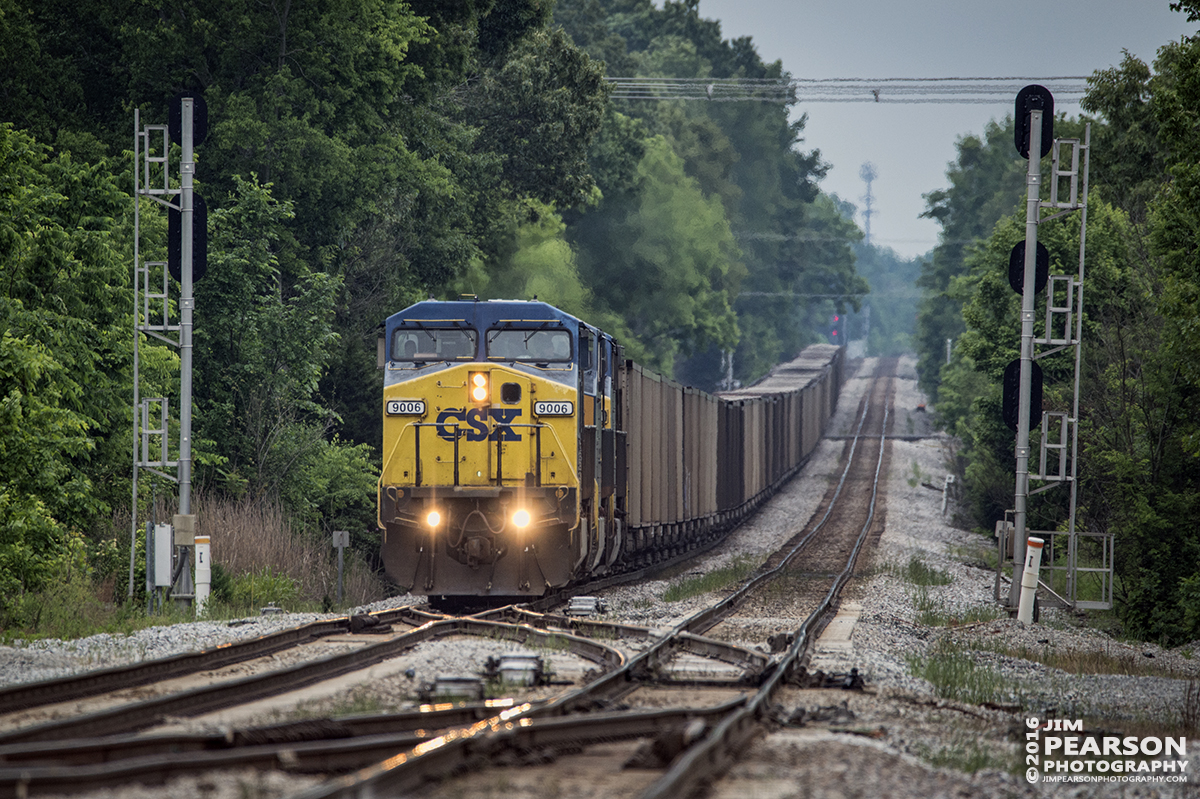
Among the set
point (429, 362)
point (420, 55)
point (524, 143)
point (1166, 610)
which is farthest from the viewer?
point (524, 143)

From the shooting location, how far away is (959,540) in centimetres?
3994

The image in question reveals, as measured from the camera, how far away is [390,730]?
8203mm

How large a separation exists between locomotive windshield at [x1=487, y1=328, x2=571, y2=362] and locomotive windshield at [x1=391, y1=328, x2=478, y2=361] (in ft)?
0.99

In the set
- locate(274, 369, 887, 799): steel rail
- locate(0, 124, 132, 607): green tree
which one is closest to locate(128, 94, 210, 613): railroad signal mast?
locate(0, 124, 132, 607): green tree

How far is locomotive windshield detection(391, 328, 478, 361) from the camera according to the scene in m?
17.7

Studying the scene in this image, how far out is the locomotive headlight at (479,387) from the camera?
685 inches

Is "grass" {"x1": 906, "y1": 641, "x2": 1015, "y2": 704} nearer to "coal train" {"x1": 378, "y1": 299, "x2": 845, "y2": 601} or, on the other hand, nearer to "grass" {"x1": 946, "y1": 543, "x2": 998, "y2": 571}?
"coal train" {"x1": 378, "y1": 299, "x2": 845, "y2": 601}

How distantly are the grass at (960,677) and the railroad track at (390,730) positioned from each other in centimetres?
124

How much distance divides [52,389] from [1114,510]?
1858 cm

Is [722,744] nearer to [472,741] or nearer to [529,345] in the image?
[472,741]

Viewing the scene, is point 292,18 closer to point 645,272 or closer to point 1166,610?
point 1166,610

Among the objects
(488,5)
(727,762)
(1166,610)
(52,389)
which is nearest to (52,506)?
(52,389)

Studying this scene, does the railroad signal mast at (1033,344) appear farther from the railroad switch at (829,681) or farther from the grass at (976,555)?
the grass at (976,555)

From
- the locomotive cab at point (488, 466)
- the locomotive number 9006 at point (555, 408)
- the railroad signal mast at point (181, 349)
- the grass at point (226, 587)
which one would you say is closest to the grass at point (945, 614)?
the locomotive cab at point (488, 466)
